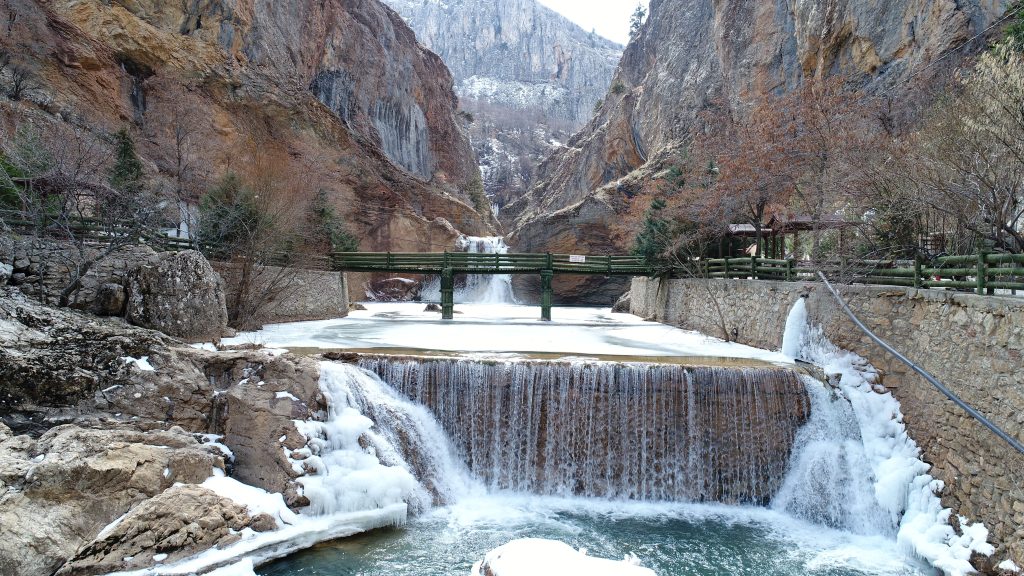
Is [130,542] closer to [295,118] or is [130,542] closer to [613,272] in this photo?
[613,272]

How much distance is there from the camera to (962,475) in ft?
24.8

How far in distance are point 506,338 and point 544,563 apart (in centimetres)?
1215

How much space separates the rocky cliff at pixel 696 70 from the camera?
19688mm

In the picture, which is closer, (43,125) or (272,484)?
(272,484)

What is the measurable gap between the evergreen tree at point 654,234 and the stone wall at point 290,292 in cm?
1232

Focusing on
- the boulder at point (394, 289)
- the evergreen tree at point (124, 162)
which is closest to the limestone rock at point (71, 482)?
the evergreen tree at point (124, 162)

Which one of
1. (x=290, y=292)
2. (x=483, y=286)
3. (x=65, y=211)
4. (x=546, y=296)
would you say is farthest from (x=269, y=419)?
(x=483, y=286)

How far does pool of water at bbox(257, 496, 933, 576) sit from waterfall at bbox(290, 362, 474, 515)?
1.53 ft

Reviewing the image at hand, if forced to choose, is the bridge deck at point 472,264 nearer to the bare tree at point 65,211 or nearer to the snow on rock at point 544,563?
the bare tree at point 65,211

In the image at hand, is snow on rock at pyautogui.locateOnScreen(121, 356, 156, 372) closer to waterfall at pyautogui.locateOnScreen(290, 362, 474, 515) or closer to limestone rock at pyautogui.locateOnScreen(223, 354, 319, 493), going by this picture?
limestone rock at pyautogui.locateOnScreen(223, 354, 319, 493)

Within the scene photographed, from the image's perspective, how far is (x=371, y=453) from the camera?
334 inches

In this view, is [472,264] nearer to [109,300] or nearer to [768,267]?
[768,267]

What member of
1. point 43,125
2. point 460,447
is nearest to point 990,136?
point 460,447

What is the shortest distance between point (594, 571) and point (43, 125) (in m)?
23.1
